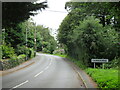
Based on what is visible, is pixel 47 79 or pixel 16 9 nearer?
pixel 16 9

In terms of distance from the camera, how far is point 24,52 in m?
36.3

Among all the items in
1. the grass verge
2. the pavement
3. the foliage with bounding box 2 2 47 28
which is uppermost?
the foliage with bounding box 2 2 47 28

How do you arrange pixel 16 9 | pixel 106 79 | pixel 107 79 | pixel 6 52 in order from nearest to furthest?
pixel 16 9 < pixel 107 79 < pixel 106 79 < pixel 6 52

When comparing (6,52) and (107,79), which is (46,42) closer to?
(6,52)

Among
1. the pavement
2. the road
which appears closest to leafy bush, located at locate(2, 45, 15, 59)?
the pavement

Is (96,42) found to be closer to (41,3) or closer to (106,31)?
(106,31)

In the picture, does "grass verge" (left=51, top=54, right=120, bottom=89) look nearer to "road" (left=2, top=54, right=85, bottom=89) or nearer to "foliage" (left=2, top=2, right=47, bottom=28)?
"road" (left=2, top=54, right=85, bottom=89)

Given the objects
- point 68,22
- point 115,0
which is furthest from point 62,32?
point 115,0

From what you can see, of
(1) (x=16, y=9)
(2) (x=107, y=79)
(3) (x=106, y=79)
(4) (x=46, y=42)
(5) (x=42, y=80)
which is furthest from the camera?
(4) (x=46, y=42)

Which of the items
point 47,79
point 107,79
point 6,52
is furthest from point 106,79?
point 6,52

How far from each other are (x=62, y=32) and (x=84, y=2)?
27872 millimetres

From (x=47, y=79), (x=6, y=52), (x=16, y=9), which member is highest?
(x=16, y=9)

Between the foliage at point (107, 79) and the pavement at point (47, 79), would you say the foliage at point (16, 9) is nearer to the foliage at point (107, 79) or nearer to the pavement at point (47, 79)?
the pavement at point (47, 79)

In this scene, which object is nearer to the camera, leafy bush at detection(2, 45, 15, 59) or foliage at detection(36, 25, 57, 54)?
leafy bush at detection(2, 45, 15, 59)
